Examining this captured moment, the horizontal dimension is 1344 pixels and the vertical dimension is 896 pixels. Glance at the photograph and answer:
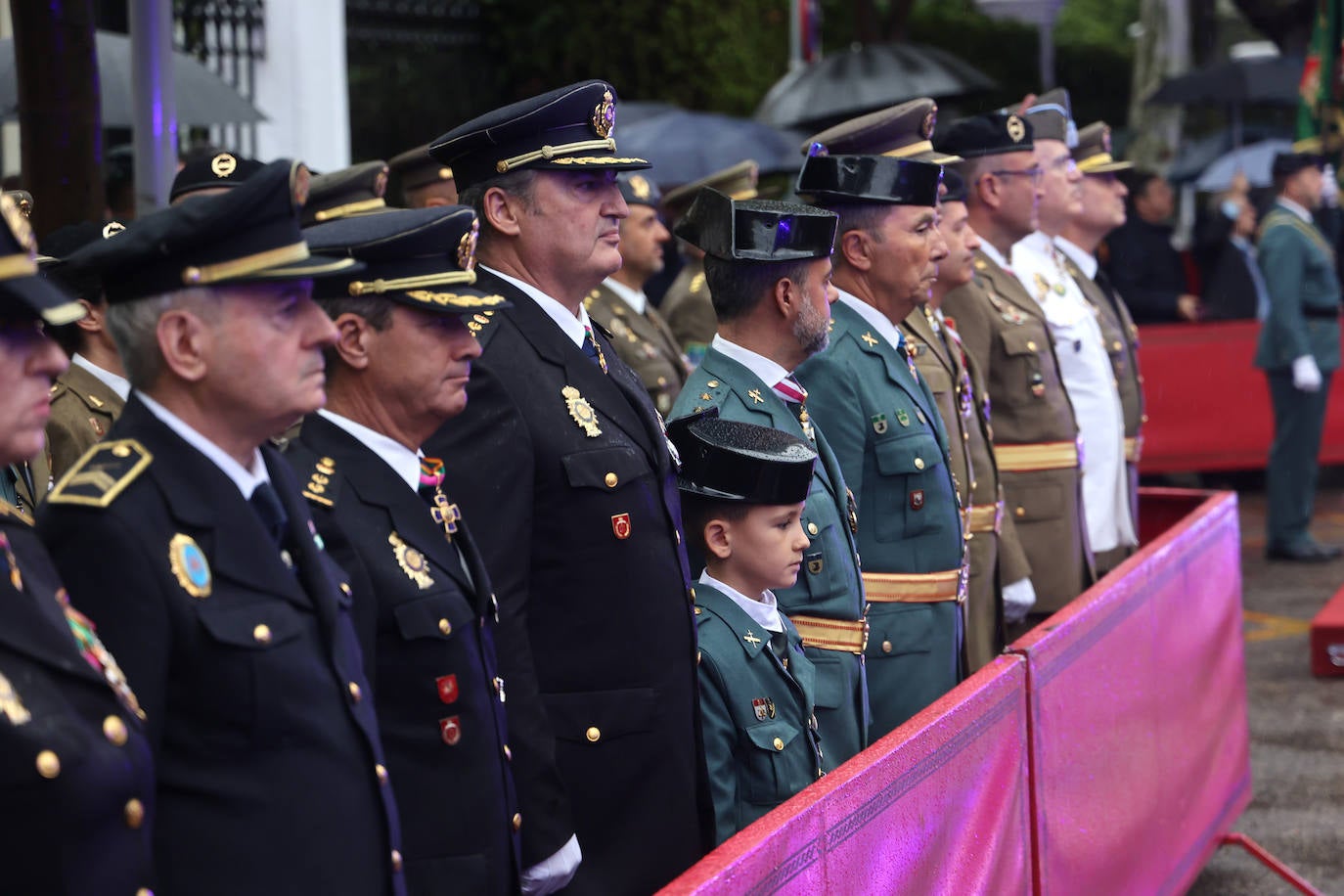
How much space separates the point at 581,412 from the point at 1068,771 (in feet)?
5.24

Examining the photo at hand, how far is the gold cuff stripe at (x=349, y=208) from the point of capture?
16.3 ft

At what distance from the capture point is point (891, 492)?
4.37m

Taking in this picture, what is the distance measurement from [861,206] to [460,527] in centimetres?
204

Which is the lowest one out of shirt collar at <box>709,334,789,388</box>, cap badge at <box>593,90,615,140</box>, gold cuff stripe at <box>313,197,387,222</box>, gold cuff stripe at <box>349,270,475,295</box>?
shirt collar at <box>709,334,789,388</box>

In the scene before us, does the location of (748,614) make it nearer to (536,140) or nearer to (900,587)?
(900,587)

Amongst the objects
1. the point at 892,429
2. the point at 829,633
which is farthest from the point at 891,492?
the point at 829,633

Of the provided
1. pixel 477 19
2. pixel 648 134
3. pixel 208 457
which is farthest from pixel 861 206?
A: pixel 477 19

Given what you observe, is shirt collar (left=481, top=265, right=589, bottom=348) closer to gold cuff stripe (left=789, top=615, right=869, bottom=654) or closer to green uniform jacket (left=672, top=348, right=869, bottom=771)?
green uniform jacket (left=672, top=348, right=869, bottom=771)

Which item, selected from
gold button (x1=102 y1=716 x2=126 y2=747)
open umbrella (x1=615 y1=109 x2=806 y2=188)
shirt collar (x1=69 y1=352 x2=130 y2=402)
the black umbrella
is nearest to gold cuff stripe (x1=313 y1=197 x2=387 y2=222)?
shirt collar (x1=69 y1=352 x2=130 y2=402)

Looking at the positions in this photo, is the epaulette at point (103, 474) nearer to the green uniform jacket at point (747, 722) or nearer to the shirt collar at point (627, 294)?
the green uniform jacket at point (747, 722)

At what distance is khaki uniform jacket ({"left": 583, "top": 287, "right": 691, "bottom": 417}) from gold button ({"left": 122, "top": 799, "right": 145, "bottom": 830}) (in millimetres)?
4622

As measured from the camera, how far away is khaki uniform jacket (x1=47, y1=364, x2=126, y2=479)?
3.92 metres

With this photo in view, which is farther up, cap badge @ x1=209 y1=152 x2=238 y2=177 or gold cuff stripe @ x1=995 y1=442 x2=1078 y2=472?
cap badge @ x1=209 y1=152 x2=238 y2=177

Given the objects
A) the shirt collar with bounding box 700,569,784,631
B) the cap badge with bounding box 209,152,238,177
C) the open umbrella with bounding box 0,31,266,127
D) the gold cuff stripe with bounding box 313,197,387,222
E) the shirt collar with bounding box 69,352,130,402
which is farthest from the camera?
the open umbrella with bounding box 0,31,266,127
